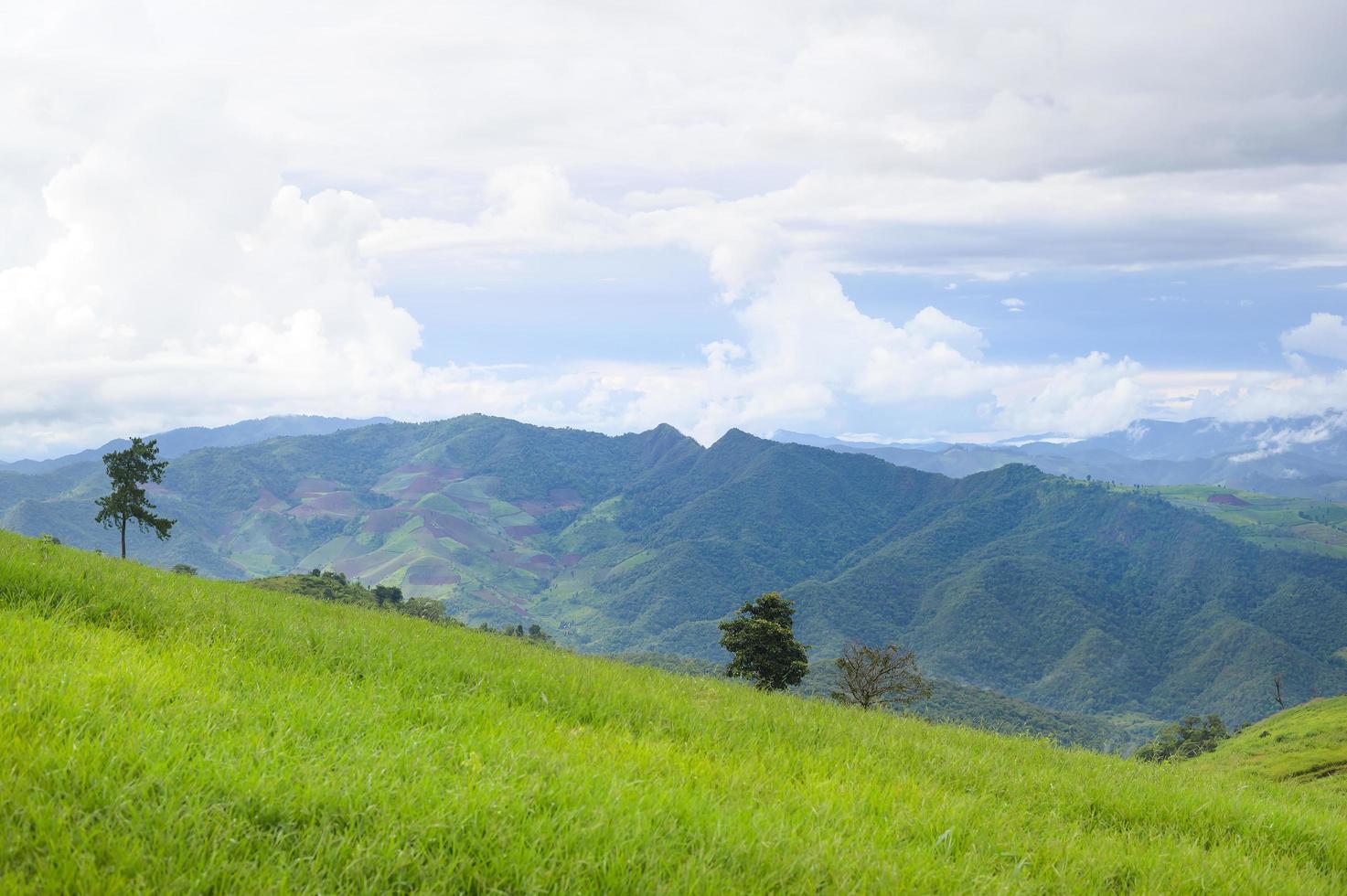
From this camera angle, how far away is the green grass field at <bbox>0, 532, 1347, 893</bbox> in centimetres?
399

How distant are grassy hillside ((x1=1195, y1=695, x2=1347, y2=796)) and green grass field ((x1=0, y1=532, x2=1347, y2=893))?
5245cm

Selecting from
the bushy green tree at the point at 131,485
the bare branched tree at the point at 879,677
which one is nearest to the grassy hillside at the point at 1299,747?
the bare branched tree at the point at 879,677

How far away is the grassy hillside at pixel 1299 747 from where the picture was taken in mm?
74431

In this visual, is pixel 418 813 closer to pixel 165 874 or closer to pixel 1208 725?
pixel 165 874

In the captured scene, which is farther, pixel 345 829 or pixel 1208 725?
pixel 1208 725

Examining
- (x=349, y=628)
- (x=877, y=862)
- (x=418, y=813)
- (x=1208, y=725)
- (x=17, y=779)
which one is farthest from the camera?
(x=1208, y=725)

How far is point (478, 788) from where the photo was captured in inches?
187

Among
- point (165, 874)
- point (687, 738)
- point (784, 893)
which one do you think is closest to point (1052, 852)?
point (784, 893)

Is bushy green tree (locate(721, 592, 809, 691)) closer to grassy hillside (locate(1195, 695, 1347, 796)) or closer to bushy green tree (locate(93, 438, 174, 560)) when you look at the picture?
grassy hillside (locate(1195, 695, 1347, 796))

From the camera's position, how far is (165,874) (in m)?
3.61

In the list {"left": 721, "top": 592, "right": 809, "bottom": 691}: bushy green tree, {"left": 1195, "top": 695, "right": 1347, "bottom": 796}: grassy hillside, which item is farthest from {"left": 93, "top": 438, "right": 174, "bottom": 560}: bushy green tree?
{"left": 1195, "top": 695, "right": 1347, "bottom": 796}: grassy hillside

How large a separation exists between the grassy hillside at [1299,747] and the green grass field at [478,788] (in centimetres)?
5245

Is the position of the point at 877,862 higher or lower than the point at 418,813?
lower

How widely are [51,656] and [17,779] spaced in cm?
245
